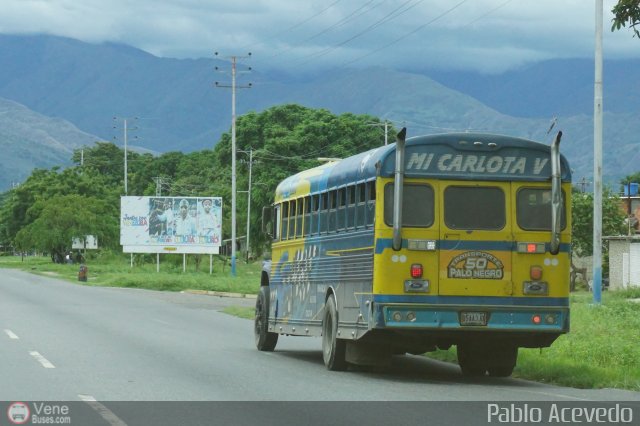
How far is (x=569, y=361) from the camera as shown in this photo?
1992 centimetres

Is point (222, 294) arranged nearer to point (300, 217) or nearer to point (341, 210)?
point (300, 217)

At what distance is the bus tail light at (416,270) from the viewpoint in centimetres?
1756

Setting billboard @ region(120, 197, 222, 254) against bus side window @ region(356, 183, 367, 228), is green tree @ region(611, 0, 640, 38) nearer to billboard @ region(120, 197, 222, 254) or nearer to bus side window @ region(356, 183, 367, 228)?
bus side window @ region(356, 183, 367, 228)

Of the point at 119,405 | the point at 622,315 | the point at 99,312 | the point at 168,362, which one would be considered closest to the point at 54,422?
the point at 119,405

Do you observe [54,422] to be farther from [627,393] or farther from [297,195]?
[297,195]

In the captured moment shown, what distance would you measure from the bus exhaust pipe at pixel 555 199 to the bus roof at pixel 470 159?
0.15 meters

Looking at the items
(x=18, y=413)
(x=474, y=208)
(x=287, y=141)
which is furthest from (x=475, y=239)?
(x=287, y=141)

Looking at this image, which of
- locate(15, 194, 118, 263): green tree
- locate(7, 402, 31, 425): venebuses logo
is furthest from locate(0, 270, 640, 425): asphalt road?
locate(15, 194, 118, 263): green tree

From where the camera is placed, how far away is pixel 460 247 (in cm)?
1770

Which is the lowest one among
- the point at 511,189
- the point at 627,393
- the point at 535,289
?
the point at 627,393

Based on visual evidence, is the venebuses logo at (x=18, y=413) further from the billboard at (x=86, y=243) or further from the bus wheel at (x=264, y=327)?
the billboard at (x=86, y=243)

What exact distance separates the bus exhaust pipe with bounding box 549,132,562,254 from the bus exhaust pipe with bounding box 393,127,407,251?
2.02 m

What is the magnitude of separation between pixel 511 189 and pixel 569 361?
10.9 ft

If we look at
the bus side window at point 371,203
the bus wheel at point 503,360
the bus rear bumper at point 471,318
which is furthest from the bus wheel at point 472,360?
the bus side window at point 371,203
